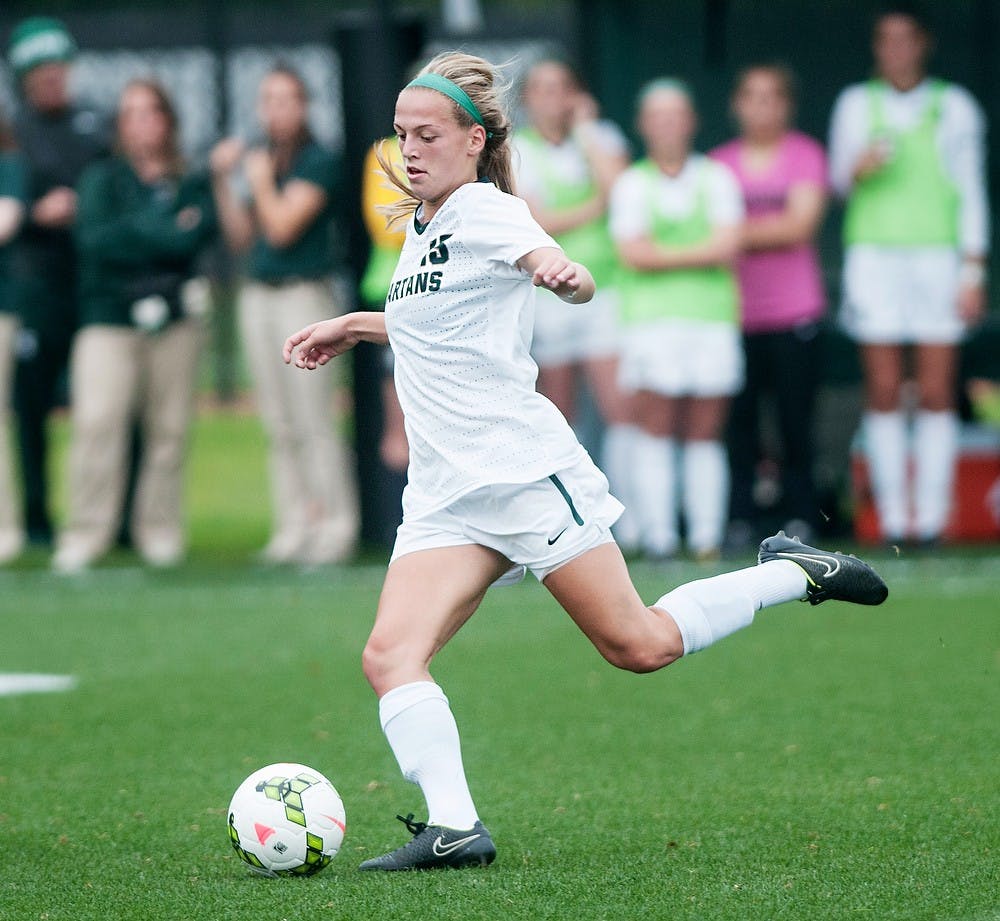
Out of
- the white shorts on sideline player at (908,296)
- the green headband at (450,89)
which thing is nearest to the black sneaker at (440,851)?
the green headband at (450,89)

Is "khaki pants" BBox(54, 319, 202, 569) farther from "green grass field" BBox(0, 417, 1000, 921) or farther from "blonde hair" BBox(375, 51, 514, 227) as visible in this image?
"blonde hair" BBox(375, 51, 514, 227)

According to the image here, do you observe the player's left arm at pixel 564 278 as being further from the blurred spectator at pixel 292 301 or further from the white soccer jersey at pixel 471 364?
the blurred spectator at pixel 292 301

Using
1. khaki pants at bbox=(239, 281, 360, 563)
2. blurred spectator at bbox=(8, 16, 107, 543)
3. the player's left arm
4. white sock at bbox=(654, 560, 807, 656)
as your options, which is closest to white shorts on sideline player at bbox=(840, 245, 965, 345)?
khaki pants at bbox=(239, 281, 360, 563)

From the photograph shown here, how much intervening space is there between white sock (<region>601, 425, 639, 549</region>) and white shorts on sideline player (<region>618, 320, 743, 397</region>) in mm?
396

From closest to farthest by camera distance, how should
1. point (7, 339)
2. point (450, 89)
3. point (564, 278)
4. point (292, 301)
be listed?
point (564, 278), point (450, 89), point (292, 301), point (7, 339)

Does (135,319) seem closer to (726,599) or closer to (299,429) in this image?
(299,429)

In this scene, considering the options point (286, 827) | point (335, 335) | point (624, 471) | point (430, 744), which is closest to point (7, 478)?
point (624, 471)

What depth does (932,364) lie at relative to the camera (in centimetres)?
1051

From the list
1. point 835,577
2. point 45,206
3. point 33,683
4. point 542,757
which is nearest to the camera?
point 835,577

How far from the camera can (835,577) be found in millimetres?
5051

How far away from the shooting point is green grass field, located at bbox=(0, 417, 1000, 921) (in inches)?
167

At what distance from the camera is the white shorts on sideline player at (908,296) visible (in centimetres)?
1051

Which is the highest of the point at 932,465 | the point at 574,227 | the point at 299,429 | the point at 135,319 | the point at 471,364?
the point at 471,364

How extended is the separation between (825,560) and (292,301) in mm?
6147
